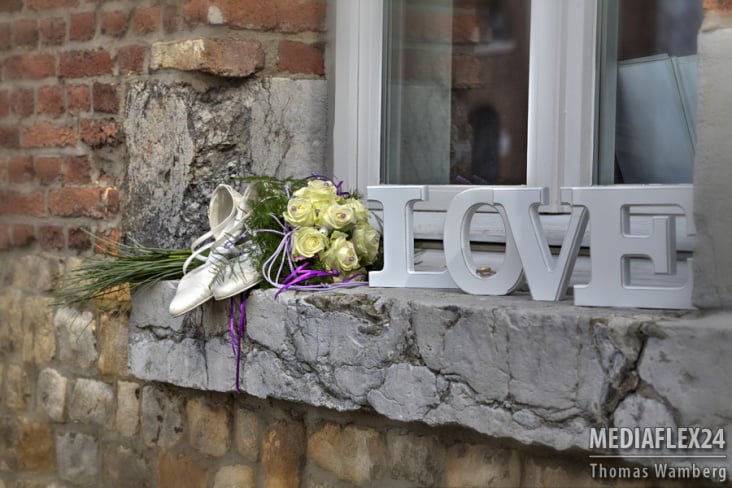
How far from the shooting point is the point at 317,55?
3.26 metres

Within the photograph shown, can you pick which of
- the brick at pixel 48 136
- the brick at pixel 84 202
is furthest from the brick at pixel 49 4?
the brick at pixel 84 202

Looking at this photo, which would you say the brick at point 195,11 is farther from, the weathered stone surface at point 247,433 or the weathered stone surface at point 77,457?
the weathered stone surface at point 77,457

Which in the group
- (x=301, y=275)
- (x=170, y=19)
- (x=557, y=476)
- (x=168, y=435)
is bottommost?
(x=168, y=435)

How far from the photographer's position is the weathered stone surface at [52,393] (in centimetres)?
353

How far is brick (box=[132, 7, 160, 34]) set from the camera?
10.7 ft

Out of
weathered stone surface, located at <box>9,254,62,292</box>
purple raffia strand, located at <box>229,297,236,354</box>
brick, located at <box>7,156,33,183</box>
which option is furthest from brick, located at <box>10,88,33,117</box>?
purple raffia strand, located at <box>229,297,236,354</box>

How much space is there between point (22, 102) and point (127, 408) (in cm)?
115

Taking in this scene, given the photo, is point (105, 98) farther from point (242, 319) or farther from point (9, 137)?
point (242, 319)

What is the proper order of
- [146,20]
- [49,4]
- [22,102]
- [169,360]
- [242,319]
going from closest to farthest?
[242,319] → [169,360] → [146,20] → [49,4] → [22,102]

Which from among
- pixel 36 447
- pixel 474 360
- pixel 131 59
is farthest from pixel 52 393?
pixel 474 360

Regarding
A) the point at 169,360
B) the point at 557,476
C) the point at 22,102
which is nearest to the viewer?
the point at 557,476

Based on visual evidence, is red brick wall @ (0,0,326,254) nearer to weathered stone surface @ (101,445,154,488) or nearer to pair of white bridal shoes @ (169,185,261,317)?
pair of white bridal shoes @ (169,185,261,317)

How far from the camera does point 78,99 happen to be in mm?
3494

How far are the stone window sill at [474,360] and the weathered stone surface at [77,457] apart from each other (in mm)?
598
